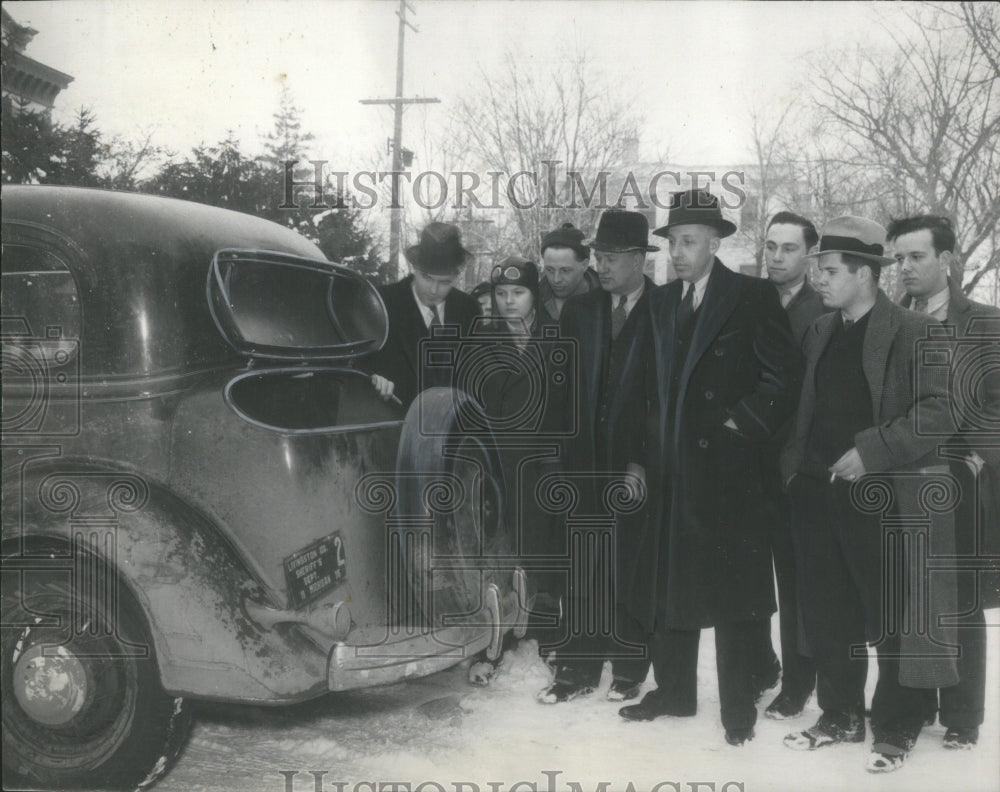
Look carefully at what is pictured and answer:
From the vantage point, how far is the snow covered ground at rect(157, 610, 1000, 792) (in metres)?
3.35

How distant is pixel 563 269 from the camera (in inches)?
146

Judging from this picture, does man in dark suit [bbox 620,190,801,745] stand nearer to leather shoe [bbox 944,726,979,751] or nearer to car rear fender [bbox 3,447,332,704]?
leather shoe [bbox 944,726,979,751]

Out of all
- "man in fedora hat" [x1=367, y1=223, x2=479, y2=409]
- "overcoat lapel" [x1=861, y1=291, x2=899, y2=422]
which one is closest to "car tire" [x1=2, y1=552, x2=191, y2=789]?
"man in fedora hat" [x1=367, y1=223, x2=479, y2=409]

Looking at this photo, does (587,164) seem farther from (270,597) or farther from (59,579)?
(59,579)

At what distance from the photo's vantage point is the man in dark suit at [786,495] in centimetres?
355

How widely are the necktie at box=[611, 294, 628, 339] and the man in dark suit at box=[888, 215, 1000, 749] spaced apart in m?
1.14

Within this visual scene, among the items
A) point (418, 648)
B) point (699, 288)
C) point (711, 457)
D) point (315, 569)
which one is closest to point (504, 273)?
point (699, 288)

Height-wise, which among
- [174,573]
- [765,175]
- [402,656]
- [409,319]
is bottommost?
[402,656]

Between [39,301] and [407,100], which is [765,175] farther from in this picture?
[39,301]

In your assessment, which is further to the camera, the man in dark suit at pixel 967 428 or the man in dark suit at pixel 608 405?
the man in dark suit at pixel 608 405

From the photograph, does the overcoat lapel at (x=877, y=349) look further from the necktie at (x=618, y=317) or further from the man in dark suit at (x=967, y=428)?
the necktie at (x=618, y=317)

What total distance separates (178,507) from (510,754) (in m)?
1.68

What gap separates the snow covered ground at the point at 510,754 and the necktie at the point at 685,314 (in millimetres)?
1672

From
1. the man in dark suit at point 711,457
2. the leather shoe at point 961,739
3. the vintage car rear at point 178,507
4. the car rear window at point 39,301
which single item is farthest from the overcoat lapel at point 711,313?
the car rear window at point 39,301
